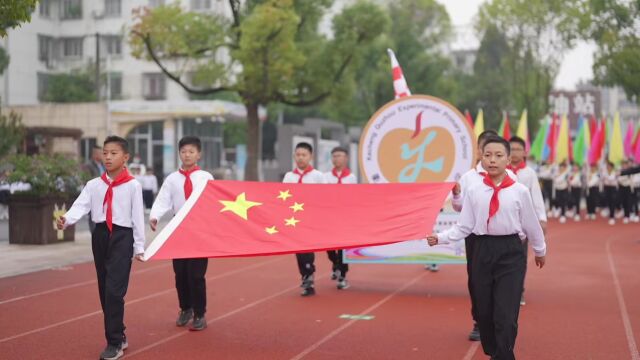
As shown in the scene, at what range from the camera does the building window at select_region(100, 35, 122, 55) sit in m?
53.8

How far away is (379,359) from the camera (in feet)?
22.4

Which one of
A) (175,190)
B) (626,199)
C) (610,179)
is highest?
(175,190)

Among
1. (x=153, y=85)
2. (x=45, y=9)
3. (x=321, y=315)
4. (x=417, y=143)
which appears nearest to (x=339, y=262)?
(x=417, y=143)

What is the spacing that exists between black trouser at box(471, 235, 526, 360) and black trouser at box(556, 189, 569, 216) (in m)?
20.3

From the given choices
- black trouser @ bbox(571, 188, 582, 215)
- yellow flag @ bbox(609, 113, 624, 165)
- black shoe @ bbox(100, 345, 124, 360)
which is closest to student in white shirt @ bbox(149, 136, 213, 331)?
black shoe @ bbox(100, 345, 124, 360)

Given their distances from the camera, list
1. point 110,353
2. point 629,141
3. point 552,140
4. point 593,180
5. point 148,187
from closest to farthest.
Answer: point 110,353 < point 593,180 < point 148,187 < point 552,140 < point 629,141

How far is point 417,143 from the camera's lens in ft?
35.9

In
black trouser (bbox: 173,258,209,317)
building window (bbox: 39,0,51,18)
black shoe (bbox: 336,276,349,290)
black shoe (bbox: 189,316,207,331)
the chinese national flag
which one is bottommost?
black shoe (bbox: 336,276,349,290)

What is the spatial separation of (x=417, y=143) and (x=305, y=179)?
167cm

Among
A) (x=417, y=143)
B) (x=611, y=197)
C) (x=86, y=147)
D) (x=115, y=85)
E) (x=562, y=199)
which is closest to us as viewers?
(x=417, y=143)

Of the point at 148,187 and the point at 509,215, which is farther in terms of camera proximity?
the point at 148,187

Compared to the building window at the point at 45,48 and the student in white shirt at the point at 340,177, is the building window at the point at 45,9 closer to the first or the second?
the building window at the point at 45,48

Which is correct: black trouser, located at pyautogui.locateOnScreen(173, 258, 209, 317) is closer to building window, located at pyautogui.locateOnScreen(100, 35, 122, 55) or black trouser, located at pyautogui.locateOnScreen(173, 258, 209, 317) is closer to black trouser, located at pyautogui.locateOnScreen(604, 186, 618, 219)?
black trouser, located at pyautogui.locateOnScreen(604, 186, 618, 219)

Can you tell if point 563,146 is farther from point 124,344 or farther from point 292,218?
point 124,344
